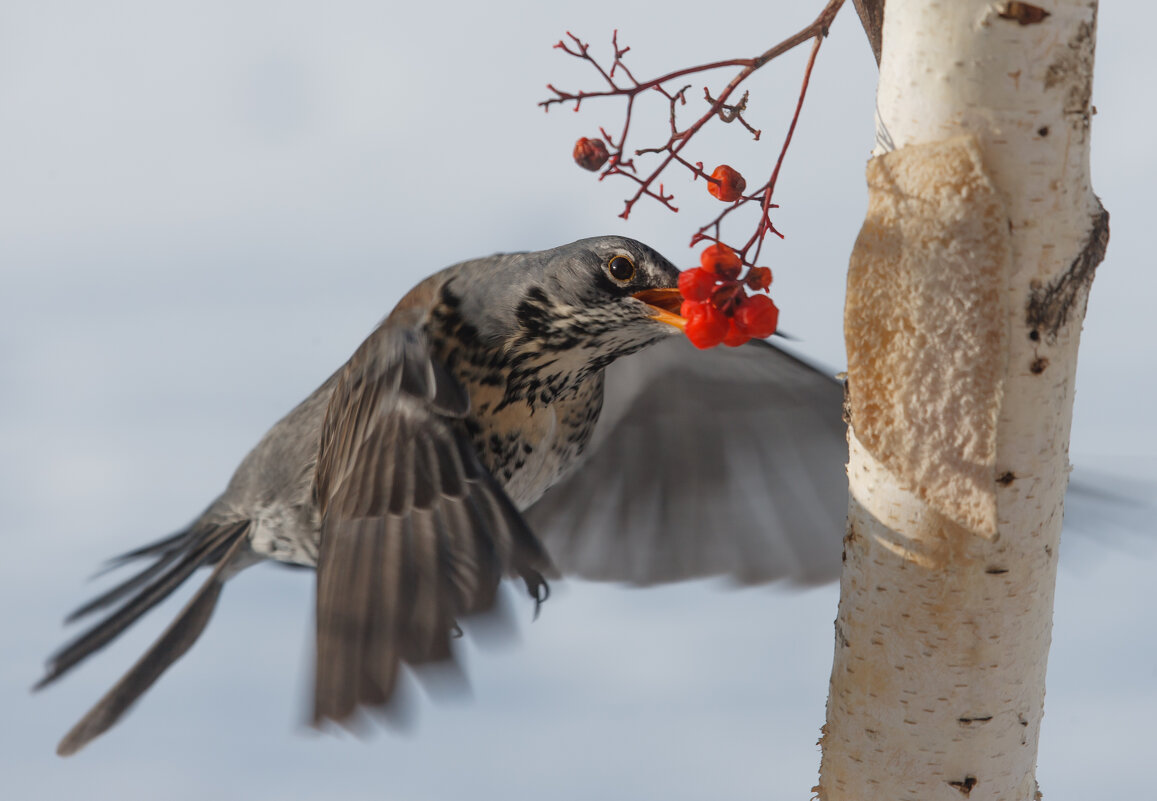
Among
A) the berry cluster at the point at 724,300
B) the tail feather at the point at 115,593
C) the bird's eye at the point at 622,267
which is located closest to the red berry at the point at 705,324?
the berry cluster at the point at 724,300

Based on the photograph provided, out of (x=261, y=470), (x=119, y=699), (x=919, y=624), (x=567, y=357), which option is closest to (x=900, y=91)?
(x=919, y=624)

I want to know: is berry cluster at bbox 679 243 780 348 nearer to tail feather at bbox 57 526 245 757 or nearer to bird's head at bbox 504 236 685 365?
bird's head at bbox 504 236 685 365

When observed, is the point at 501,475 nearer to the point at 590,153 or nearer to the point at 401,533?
the point at 401,533

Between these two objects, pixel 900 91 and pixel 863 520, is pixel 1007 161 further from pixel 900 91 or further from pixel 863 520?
pixel 863 520

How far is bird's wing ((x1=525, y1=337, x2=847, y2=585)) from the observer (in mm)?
2227

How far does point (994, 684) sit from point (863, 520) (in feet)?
0.83

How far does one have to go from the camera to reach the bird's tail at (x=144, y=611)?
2041 millimetres

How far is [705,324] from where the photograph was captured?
1345 mm

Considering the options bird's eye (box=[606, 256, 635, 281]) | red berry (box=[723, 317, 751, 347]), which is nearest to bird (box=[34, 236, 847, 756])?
bird's eye (box=[606, 256, 635, 281])

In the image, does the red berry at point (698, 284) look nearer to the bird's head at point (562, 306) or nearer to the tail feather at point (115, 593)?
the bird's head at point (562, 306)

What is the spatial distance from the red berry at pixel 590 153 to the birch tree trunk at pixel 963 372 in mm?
348

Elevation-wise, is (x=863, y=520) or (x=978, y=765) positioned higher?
(x=863, y=520)

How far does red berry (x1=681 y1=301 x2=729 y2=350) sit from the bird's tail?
1196 mm

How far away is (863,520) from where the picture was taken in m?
1.30
